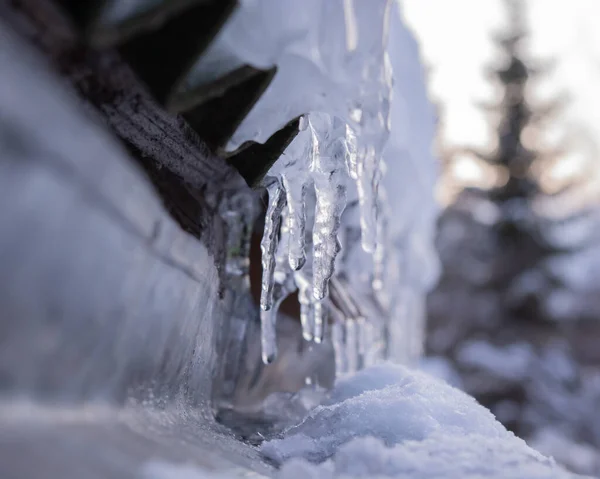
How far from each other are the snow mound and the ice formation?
19.7 inches

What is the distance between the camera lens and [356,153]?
1903mm

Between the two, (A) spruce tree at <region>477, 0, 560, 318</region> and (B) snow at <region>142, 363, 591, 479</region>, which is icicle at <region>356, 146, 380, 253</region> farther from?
(A) spruce tree at <region>477, 0, 560, 318</region>

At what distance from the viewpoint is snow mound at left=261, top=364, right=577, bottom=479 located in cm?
118

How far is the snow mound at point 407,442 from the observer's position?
46.5 inches

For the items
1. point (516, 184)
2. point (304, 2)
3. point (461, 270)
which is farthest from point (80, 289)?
point (461, 270)

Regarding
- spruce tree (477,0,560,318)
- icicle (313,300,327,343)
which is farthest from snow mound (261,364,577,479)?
spruce tree (477,0,560,318)

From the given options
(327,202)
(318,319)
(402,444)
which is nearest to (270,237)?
(327,202)

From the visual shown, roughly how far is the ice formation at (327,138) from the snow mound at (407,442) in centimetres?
50

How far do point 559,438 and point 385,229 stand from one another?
7.43m

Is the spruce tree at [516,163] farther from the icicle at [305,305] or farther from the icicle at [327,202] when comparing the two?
the icicle at [327,202]

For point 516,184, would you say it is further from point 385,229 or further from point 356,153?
point 356,153

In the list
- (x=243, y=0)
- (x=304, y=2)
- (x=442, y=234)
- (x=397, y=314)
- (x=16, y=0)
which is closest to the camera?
(x=16, y=0)

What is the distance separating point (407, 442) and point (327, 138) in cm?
99

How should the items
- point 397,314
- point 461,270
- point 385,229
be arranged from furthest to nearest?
point 461,270, point 397,314, point 385,229
